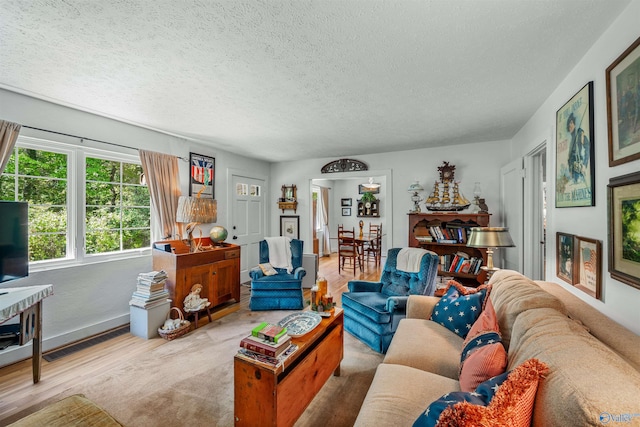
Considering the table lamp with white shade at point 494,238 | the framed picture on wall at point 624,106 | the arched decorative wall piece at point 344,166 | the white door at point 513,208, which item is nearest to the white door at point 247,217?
the arched decorative wall piece at point 344,166

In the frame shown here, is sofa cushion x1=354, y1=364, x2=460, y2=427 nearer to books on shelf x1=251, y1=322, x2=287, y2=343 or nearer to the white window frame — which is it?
books on shelf x1=251, y1=322, x2=287, y2=343

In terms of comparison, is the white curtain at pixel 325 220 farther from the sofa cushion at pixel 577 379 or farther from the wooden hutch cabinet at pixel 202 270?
the sofa cushion at pixel 577 379

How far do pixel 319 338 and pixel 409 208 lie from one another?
3.04 meters

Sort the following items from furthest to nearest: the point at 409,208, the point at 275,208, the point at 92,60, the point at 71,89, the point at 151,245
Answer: the point at 275,208 < the point at 409,208 < the point at 151,245 < the point at 71,89 < the point at 92,60

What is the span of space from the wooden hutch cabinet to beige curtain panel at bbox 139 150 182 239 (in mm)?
321

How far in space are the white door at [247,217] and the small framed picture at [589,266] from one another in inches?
171

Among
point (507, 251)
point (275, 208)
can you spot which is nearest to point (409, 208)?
point (507, 251)

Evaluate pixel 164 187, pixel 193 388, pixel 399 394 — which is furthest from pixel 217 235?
pixel 399 394

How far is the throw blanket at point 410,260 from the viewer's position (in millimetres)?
2824

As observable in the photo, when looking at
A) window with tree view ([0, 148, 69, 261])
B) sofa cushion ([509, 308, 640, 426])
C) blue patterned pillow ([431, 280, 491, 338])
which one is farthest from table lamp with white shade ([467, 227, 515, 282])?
window with tree view ([0, 148, 69, 261])

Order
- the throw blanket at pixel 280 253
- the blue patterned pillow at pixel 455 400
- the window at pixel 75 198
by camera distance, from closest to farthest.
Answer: the blue patterned pillow at pixel 455 400 → the window at pixel 75 198 → the throw blanket at pixel 280 253

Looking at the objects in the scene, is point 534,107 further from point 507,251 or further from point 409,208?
point 409,208

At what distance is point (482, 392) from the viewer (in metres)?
0.95

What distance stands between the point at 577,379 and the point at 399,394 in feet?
2.43
